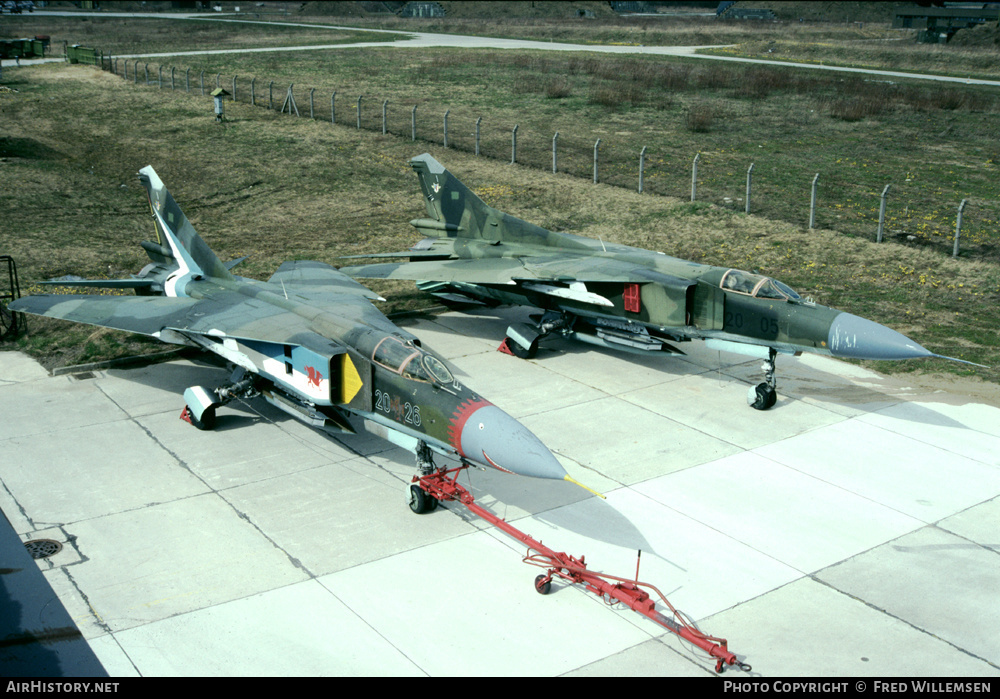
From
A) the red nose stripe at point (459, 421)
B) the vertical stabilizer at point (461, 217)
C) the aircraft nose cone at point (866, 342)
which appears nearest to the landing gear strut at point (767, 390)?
the aircraft nose cone at point (866, 342)

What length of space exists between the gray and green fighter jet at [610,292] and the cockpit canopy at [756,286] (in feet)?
0.07

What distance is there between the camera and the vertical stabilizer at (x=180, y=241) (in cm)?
1941

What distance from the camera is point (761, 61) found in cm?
6519

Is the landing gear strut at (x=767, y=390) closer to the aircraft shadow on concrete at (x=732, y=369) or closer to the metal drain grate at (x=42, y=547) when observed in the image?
the aircraft shadow on concrete at (x=732, y=369)

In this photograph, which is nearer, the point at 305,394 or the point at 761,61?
the point at 305,394

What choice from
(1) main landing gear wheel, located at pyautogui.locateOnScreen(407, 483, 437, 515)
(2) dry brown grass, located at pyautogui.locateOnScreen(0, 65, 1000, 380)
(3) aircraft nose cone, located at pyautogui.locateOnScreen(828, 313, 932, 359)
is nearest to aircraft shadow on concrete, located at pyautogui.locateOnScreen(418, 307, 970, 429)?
(2) dry brown grass, located at pyautogui.locateOnScreen(0, 65, 1000, 380)

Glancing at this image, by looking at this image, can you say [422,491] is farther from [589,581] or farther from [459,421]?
[589,581]

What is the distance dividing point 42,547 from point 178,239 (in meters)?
8.46

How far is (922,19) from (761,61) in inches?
1525

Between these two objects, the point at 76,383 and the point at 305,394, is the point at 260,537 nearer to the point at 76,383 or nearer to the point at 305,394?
the point at 305,394

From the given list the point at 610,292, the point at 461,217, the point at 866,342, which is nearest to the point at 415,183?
the point at 461,217

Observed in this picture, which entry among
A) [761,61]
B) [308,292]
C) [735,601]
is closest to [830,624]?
[735,601]

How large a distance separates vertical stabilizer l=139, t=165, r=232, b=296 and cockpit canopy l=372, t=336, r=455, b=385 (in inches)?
249

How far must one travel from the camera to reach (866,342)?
16.8 m
